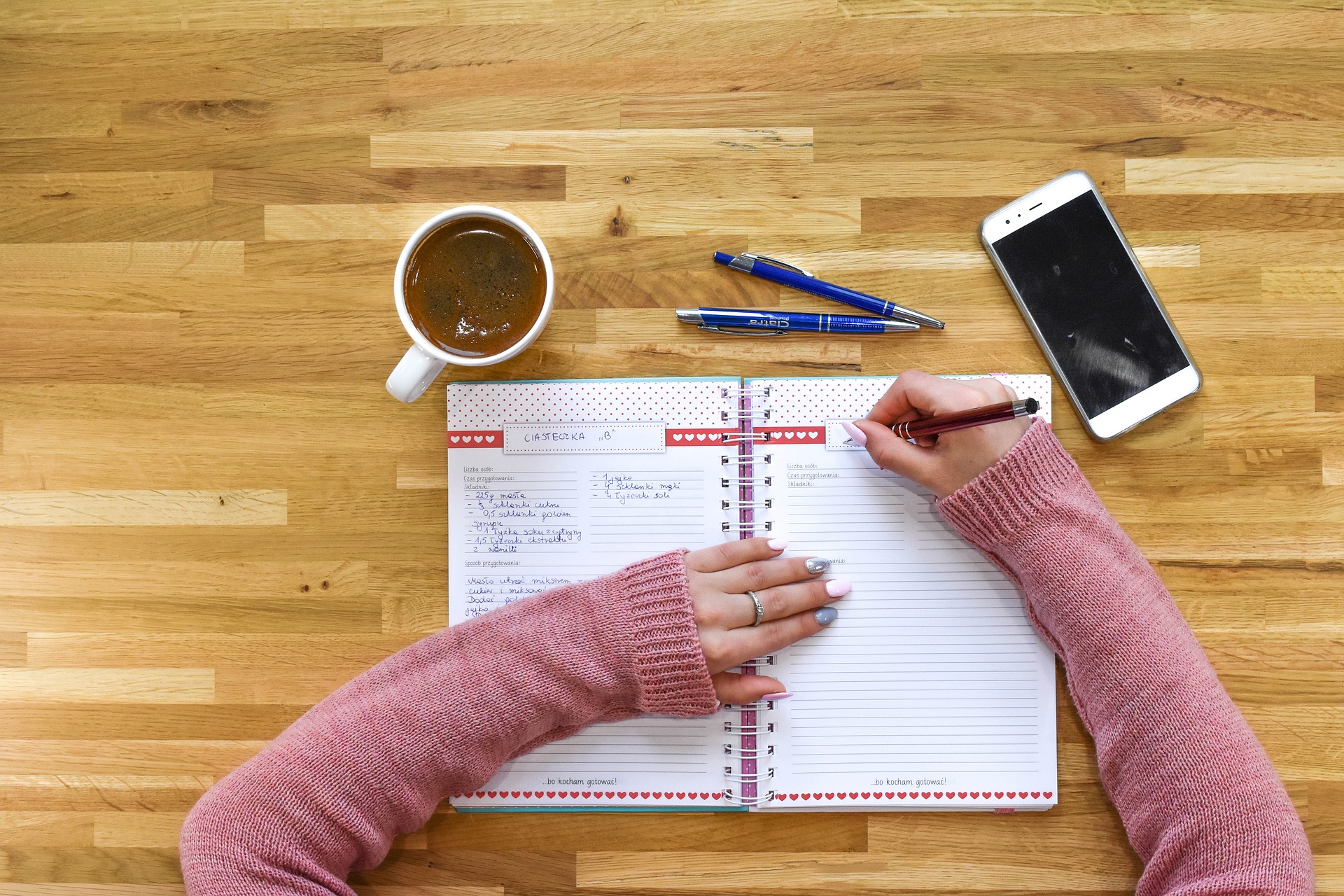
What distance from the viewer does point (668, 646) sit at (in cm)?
93

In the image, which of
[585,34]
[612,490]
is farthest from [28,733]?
[585,34]

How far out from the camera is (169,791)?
39.3 inches

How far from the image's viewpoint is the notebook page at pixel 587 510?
98 centimetres

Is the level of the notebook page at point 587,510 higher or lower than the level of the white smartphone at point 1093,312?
lower

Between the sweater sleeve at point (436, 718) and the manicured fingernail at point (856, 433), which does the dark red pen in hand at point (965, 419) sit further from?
the sweater sleeve at point (436, 718)

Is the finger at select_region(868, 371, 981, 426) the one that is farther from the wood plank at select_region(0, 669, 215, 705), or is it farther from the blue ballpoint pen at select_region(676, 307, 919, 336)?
the wood plank at select_region(0, 669, 215, 705)

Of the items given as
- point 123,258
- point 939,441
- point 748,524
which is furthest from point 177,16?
point 939,441

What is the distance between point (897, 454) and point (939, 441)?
0.05 m

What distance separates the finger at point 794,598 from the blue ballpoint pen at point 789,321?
280 mm

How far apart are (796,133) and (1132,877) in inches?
35.6

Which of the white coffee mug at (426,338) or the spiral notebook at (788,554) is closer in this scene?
the white coffee mug at (426,338)

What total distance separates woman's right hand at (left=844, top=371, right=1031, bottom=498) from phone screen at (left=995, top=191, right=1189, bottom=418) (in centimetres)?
9

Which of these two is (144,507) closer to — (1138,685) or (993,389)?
(993,389)

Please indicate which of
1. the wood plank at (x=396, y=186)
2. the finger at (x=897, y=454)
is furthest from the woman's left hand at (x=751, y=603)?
the wood plank at (x=396, y=186)
